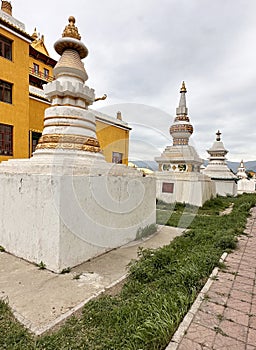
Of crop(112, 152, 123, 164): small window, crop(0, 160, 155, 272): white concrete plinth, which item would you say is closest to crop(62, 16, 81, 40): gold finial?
crop(0, 160, 155, 272): white concrete plinth

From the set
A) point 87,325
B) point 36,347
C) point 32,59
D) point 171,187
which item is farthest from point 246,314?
point 32,59

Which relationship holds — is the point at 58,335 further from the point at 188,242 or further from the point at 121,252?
the point at 188,242

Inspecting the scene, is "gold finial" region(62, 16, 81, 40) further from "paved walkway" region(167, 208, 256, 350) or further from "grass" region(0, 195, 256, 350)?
"paved walkway" region(167, 208, 256, 350)

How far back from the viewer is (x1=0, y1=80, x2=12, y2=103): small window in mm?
9566

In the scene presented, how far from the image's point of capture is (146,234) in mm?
6414

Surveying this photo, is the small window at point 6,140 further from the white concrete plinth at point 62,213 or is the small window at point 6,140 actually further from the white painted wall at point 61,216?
the white painted wall at point 61,216

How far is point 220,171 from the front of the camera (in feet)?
57.1

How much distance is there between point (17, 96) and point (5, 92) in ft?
1.57

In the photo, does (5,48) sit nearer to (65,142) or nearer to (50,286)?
(65,142)

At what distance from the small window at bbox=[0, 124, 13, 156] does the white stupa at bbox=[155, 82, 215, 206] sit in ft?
23.0

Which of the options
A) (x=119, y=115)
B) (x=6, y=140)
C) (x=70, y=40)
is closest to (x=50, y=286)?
(x=70, y=40)

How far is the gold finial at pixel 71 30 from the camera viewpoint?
5542mm

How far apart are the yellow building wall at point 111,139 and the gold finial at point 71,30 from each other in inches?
346

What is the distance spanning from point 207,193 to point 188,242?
738cm
